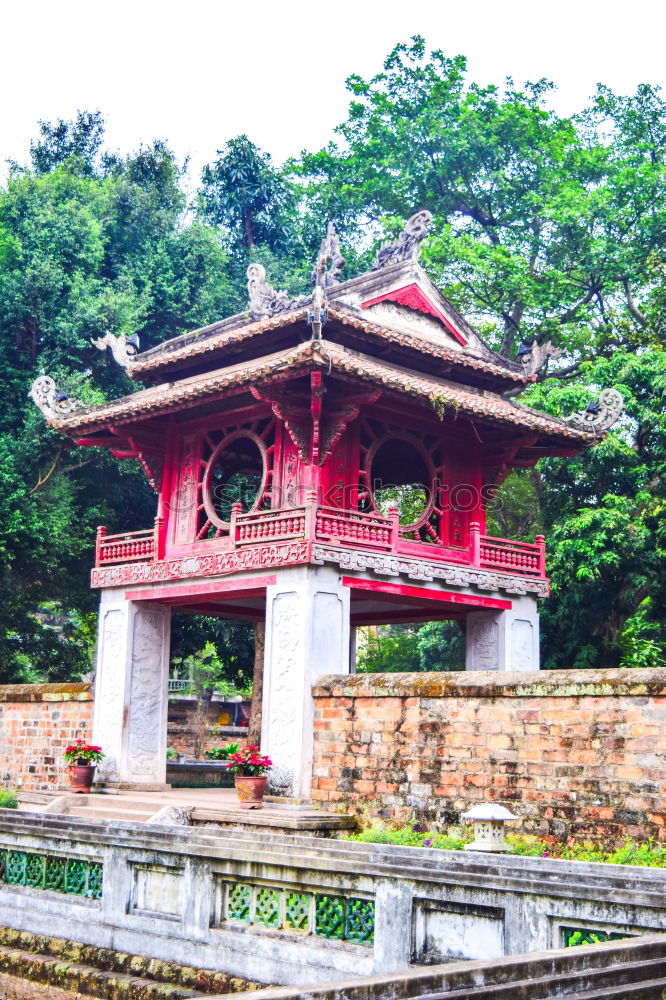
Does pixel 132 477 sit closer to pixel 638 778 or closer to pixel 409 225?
pixel 409 225

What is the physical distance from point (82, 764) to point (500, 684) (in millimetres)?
8410

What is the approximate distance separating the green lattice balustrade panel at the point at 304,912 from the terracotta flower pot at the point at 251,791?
26.8 feet

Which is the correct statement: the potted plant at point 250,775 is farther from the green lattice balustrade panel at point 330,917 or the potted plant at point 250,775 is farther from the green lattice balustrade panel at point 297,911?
the green lattice balustrade panel at point 330,917

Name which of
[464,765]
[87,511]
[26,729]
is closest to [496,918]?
[464,765]

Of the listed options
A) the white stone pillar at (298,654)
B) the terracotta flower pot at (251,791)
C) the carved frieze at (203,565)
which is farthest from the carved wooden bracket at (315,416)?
the terracotta flower pot at (251,791)

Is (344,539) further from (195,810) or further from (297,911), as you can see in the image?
(297,911)

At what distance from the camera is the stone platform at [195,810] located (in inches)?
582

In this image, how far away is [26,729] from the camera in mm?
21281

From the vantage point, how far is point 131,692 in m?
19.3

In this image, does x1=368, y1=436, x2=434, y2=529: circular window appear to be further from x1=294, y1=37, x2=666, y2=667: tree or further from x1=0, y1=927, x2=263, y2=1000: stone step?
x1=0, y1=927, x2=263, y2=1000: stone step

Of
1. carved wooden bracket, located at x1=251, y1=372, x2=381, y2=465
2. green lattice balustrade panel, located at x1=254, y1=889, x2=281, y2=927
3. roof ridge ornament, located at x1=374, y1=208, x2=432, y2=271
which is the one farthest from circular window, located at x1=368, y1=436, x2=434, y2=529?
green lattice balustrade panel, located at x1=254, y1=889, x2=281, y2=927

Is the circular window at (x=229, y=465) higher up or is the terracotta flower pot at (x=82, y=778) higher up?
the circular window at (x=229, y=465)

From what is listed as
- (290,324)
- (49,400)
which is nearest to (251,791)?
(290,324)

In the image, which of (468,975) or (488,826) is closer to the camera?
(468,975)
